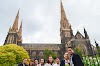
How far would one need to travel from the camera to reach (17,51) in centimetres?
2634

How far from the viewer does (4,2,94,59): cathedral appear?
2052 inches

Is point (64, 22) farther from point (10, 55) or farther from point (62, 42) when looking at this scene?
point (10, 55)

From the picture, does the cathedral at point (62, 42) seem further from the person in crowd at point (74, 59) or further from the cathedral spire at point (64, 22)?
the person in crowd at point (74, 59)

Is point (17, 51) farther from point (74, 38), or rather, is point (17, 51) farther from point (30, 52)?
point (30, 52)

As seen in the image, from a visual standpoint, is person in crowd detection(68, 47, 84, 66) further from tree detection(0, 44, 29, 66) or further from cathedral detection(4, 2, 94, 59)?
cathedral detection(4, 2, 94, 59)

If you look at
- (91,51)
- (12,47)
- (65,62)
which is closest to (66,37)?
(91,51)

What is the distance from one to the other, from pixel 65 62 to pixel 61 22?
6123 cm

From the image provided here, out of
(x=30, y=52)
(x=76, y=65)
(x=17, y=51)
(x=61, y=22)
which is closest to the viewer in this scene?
(x=76, y=65)

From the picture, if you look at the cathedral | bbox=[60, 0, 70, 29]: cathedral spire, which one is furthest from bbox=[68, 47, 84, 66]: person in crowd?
bbox=[60, 0, 70, 29]: cathedral spire

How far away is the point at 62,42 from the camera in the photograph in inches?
2376

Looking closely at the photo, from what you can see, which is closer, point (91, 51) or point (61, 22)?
point (91, 51)

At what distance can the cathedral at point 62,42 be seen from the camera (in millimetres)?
52109

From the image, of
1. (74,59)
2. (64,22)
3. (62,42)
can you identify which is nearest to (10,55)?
(74,59)

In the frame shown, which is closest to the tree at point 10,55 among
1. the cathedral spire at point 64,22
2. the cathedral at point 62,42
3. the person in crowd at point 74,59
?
the person in crowd at point 74,59
